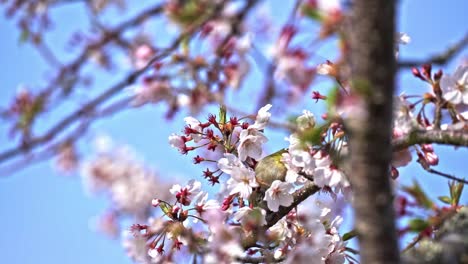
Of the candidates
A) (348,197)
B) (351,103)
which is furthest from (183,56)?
(351,103)

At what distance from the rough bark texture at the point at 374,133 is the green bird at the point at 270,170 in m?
1.18

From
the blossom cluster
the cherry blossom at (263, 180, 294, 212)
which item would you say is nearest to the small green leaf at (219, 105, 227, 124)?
the blossom cluster

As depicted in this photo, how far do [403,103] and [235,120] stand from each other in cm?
68

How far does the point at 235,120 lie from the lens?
2369mm

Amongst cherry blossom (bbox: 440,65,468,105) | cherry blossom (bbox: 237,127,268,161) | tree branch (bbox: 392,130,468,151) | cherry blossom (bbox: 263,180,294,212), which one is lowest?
tree branch (bbox: 392,130,468,151)

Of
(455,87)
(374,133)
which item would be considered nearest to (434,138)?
(455,87)

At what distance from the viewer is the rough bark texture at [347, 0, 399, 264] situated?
1092mm

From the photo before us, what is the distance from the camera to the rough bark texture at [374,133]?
3.58 ft

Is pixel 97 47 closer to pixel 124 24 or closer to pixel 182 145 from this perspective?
pixel 124 24

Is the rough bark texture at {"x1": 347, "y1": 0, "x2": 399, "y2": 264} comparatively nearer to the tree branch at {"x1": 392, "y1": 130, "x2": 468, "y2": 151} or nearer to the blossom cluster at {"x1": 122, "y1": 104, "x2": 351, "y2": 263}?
the tree branch at {"x1": 392, "y1": 130, "x2": 468, "y2": 151}

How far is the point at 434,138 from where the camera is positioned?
1663 millimetres

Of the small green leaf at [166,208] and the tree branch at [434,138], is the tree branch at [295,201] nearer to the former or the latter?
the small green leaf at [166,208]

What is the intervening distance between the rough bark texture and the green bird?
118 centimetres

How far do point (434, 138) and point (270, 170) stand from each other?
778mm
